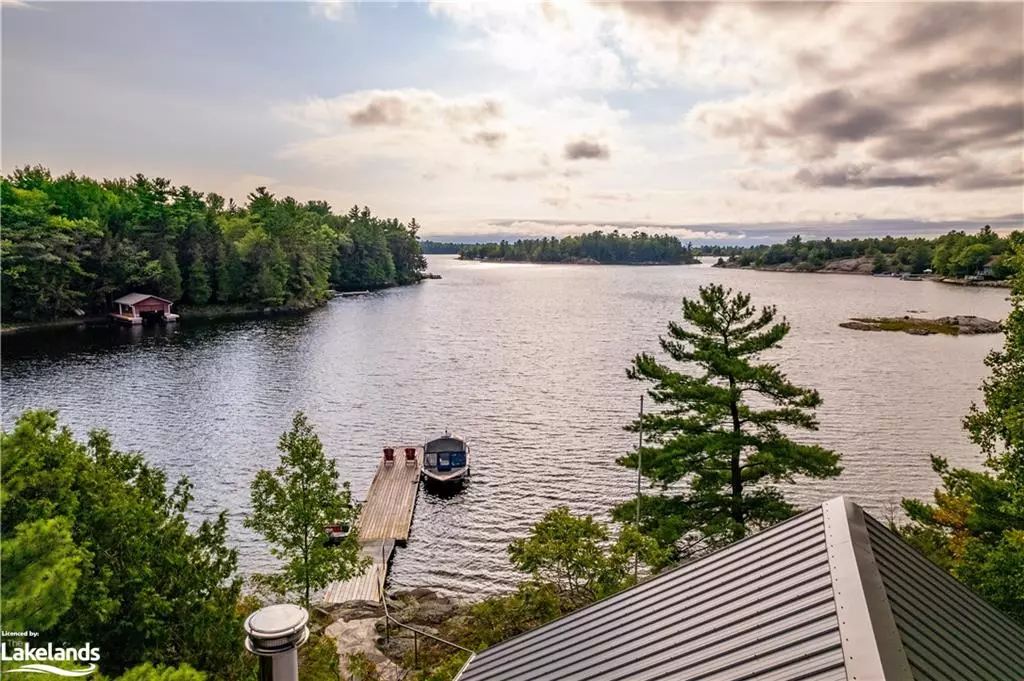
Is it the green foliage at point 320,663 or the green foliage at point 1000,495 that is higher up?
the green foliage at point 1000,495

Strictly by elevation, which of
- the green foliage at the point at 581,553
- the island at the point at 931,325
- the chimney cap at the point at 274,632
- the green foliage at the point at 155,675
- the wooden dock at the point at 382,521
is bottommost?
the wooden dock at the point at 382,521

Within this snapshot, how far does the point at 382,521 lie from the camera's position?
25.9 meters

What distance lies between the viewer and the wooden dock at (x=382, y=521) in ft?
68.4

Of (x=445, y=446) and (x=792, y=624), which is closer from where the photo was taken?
(x=792, y=624)

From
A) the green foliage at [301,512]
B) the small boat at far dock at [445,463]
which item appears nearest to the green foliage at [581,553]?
the green foliage at [301,512]

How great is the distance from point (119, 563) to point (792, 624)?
10.7 meters

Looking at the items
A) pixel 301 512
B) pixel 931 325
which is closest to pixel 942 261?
pixel 931 325

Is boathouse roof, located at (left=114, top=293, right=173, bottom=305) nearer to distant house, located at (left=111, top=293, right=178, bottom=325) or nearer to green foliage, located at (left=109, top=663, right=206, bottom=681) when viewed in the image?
distant house, located at (left=111, top=293, right=178, bottom=325)

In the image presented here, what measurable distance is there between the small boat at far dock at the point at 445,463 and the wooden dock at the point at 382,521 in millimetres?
900

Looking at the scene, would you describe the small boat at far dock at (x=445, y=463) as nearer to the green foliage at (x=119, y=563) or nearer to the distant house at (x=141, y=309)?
the green foliage at (x=119, y=563)

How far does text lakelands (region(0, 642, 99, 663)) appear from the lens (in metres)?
6.07

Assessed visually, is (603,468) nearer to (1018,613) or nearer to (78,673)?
(1018,613)

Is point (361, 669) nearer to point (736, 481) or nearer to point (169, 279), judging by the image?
point (736, 481)

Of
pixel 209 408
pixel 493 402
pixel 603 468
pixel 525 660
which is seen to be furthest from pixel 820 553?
pixel 209 408
